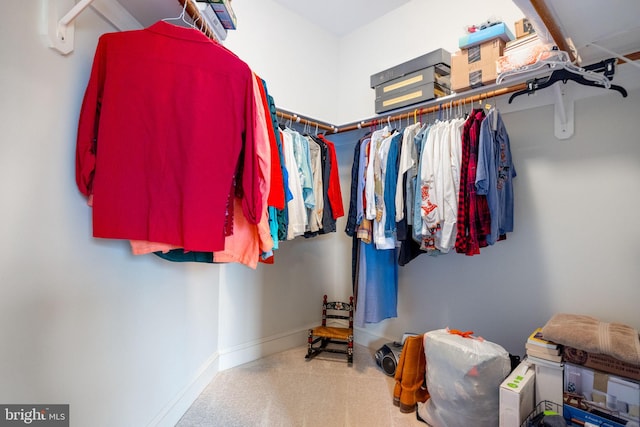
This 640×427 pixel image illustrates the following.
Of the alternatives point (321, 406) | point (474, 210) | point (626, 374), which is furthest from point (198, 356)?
point (626, 374)

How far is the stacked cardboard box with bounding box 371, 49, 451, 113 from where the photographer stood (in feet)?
6.23

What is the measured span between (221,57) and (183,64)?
0.13 meters

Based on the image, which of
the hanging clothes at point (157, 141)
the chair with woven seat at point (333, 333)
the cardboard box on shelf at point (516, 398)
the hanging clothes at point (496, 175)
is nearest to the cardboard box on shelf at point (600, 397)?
the cardboard box on shelf at point (516, 398)

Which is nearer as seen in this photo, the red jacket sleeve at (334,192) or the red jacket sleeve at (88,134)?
the red jacket sleeve at (88,134)

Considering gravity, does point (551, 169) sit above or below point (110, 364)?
above

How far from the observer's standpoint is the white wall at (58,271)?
2.69ft

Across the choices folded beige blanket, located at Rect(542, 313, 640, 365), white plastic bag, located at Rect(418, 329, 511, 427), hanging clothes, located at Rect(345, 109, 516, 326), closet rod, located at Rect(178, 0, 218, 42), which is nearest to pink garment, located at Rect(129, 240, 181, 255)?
closet rod, located at Rect(178, 0, 218, 42)

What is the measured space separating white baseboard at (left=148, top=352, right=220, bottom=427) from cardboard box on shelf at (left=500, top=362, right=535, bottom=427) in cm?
147

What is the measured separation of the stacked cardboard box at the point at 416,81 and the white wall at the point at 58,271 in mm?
1550

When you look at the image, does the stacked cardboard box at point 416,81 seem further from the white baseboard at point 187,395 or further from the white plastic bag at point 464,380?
the white baseboard at point 187,395

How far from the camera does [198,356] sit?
186 centimetres

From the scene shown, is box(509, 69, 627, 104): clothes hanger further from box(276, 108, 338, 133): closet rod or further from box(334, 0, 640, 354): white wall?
box(276, 108, 338, 133): closet rod

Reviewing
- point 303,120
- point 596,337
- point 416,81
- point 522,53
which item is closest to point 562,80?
point 522,53

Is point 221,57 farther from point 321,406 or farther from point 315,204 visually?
point 321,406
